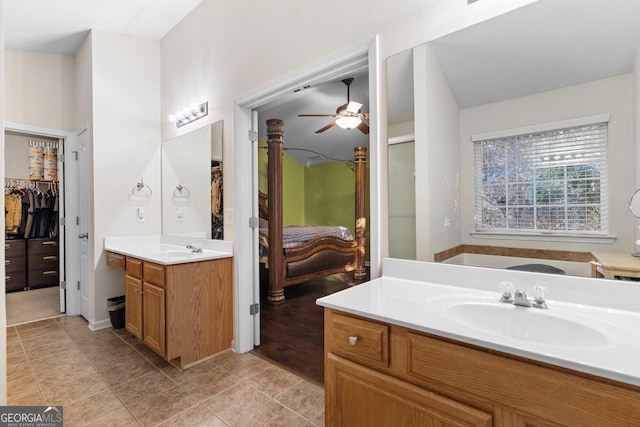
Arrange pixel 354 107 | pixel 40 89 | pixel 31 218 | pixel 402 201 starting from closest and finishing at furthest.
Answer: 1. pixel 402 201
2. pixel 40 89
3. pixel 354 107
4. pixel 31 218

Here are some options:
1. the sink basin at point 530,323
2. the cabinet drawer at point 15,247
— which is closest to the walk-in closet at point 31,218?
the cabinet drawer at point 15,247

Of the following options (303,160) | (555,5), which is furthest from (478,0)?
(303,160)

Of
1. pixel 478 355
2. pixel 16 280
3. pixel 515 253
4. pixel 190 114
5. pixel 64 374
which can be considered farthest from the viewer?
pixel 16 280

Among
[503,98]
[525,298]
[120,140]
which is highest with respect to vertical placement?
[120,140]

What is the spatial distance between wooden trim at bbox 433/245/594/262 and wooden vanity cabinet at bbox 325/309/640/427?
58cm

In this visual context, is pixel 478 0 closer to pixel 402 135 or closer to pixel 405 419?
pixel 402 135

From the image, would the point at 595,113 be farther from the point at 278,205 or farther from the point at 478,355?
the point at 278,205

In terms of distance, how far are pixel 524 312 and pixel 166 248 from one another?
2996 mm

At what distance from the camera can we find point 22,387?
6.75 ft

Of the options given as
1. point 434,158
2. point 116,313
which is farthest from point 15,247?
point 434,158

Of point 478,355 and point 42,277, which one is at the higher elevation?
point 478,355

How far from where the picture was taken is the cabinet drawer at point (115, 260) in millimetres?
2824

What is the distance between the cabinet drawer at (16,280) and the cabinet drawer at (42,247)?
0.98 ft

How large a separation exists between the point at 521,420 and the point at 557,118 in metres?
1.06
